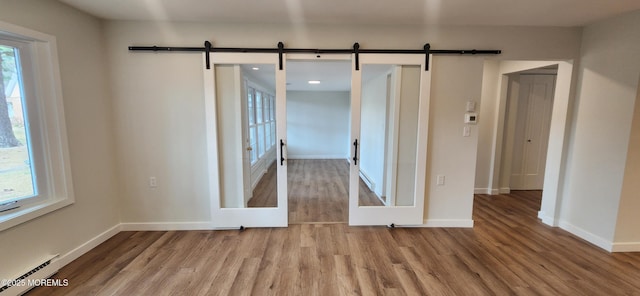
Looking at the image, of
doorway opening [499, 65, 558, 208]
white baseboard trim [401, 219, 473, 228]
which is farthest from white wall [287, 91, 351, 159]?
white baseboard trim [401, 219, 473, 228]

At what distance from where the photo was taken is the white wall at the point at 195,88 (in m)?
2.79

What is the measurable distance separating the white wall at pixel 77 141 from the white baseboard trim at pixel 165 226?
155 mm

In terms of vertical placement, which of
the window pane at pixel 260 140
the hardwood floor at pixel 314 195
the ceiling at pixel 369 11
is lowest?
the hardwood floor at pixel 314 195

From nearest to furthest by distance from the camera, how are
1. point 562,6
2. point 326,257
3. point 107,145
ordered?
point 562,6 < point 326,257 < point 107,145

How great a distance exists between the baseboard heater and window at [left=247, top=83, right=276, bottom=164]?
82.5 inches

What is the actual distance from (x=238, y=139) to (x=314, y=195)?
6.19 feet

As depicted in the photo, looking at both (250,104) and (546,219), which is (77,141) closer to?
(250,104)

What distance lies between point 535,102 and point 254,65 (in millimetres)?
4664

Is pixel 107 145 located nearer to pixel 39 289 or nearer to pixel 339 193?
pixel 39 289

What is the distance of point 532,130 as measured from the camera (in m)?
4.54

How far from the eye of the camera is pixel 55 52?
222 centimetres

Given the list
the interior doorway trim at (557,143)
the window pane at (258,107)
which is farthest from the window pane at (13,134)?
the interior doorway trim at (557,143)

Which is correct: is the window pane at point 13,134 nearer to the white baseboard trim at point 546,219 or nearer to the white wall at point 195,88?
the white wall at point 195,88

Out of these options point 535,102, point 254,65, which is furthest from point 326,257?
point 535,102
